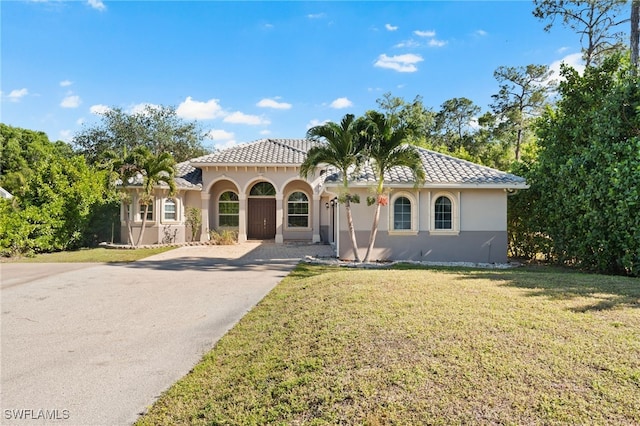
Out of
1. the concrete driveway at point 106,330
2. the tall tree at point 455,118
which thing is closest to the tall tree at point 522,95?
the tall tree at point 455,118

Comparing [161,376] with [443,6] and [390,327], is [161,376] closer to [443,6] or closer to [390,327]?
[390,327]

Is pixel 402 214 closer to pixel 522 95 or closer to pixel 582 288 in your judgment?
pixel 582 288

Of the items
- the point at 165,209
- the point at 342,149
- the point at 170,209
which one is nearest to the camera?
the point at 342,149

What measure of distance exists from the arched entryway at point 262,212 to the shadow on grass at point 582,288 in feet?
49.8

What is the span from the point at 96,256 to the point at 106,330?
10.9m

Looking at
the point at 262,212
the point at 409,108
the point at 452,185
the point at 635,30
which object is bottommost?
the point at 262,212

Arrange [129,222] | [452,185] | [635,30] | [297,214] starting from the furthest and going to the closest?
1. [297,214]
2. [129,222]
3. [635,30]
4. [452,185]

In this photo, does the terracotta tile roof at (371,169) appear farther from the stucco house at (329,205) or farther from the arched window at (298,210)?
the arched window at (298,210)

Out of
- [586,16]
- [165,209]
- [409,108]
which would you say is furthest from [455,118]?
[165,209]

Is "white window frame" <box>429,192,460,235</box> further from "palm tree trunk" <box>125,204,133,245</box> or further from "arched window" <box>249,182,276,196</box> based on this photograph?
"palm tree trunk" <box>125,204,133,245</box>

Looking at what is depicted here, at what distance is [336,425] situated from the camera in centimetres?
310

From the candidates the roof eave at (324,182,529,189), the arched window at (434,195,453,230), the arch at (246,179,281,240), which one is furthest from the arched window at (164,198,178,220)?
the arched window at (434,195,453,230)

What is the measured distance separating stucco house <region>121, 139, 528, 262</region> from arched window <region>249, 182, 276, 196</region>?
58mm

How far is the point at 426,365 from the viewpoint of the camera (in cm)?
382
